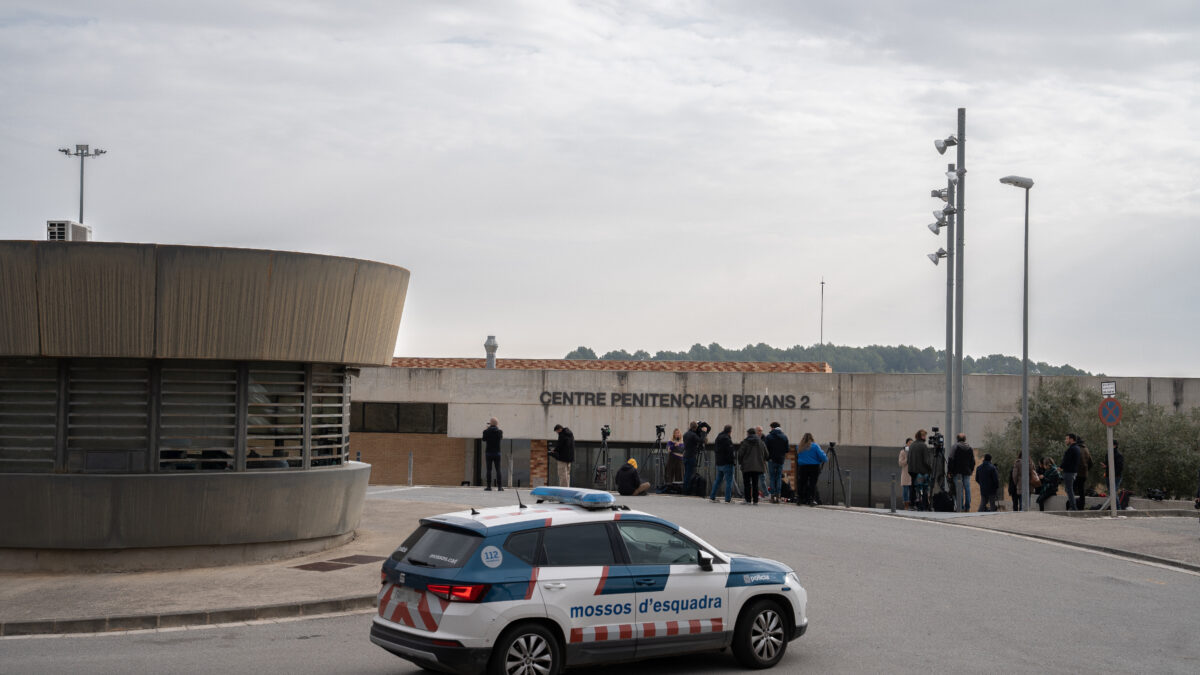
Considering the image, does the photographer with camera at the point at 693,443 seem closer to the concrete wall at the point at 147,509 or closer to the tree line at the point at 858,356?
the concrete wall at the point at 147,509

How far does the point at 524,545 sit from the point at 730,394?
3453 centimetres

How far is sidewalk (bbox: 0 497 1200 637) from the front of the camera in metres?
11.6

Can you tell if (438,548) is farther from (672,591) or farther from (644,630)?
(672,591)

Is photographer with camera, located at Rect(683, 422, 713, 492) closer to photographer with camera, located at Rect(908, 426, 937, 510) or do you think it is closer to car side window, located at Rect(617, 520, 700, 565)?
photographer with camera, located at Rect(908, 426, 937, 510)

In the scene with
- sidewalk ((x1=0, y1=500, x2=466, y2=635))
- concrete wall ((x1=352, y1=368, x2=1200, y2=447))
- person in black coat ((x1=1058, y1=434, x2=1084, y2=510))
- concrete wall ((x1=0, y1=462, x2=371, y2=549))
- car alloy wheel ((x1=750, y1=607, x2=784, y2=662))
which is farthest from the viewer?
concrete wall ((x1=352, y1=368, x2=1200, y2=447))

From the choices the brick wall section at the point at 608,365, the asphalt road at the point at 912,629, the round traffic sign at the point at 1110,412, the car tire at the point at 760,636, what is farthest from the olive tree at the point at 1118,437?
the car tire at the point at 760,636

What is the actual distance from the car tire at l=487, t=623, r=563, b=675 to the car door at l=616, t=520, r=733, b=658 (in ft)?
2.57

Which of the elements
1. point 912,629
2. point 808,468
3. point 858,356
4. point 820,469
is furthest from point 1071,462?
point 858,356

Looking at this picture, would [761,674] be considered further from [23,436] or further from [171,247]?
[23,436]

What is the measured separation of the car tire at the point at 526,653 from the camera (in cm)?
865

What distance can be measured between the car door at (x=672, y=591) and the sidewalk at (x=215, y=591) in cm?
430

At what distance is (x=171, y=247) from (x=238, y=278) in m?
0.84

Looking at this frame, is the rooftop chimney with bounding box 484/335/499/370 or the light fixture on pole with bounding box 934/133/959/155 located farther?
the rooftop chimney with bounding box 484/335/499/370

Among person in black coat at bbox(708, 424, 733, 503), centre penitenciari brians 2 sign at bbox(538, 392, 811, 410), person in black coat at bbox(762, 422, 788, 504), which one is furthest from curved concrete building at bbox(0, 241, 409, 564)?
centre penitenciari brians 2 sign at bbox(538, 392, 811, 410)
